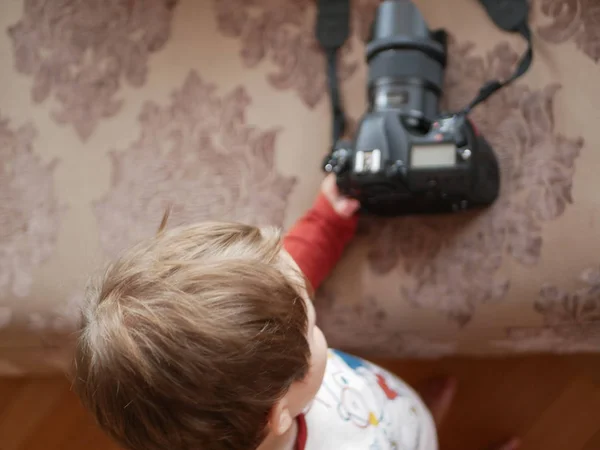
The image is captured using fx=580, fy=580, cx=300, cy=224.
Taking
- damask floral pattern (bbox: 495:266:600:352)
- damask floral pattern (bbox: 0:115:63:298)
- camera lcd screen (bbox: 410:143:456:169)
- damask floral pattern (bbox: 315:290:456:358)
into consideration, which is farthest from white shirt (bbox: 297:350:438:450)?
damask floral pattern (bbox: 0:115:63:298)

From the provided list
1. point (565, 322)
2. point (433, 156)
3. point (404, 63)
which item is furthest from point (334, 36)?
point (565, 322)

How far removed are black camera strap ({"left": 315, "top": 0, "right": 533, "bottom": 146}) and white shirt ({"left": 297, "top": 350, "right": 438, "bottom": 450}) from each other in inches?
12.3

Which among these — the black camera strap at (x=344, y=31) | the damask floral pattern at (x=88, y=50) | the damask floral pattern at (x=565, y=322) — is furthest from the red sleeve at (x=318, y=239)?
the damask floral pattern at (x=88, y=50)

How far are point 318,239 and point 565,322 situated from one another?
330 mm

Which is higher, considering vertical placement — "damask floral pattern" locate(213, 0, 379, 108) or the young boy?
"damask floral pattern" locate(213, 0, 379, 108)

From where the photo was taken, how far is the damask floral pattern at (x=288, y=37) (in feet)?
2.73

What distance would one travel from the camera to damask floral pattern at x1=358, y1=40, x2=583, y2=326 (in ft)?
2.38

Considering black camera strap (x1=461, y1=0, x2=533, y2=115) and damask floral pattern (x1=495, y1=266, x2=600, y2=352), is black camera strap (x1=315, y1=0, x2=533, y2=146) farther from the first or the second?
damask floral pattern (x1=495, y1=266, x2=600, y2=352)

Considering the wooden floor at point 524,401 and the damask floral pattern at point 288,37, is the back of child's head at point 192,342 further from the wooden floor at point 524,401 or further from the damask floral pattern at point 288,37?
the wooden floor at point 524,401

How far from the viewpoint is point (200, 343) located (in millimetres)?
461

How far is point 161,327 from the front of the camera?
46 cm

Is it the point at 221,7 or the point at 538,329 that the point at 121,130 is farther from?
the point at 538,329

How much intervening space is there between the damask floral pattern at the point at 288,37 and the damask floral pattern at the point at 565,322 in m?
0.41

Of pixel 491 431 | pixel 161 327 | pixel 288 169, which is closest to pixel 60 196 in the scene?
pixel 288 169
